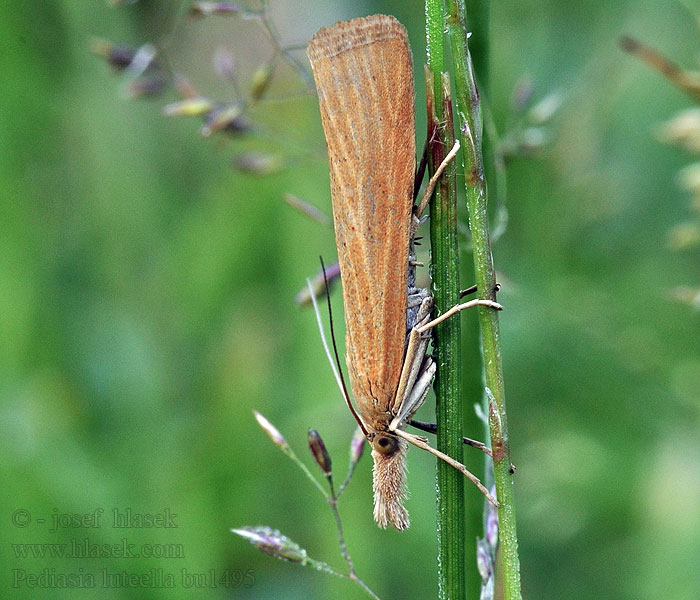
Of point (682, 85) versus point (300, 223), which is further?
point (300, 223)

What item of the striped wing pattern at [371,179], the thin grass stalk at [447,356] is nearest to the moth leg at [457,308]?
the thin grass stalk at [447,356]

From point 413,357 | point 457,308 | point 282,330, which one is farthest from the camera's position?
point 282,330

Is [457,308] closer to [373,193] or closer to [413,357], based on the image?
[413,357]

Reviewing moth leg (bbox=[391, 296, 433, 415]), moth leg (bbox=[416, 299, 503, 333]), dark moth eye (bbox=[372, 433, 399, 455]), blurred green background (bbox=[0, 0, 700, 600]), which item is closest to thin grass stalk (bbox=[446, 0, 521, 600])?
moth leg (bbox=[416, 299, 503, 333])

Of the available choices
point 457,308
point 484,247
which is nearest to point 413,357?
point 457,308

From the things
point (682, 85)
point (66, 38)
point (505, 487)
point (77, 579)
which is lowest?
point (77, 579)

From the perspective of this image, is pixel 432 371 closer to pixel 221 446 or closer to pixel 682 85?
pixel 682 85

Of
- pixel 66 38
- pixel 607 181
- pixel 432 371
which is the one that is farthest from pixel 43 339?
pixel 607 181

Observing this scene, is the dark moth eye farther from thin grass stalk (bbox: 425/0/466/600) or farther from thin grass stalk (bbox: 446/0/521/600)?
thin grass stalk (bbox: 446/0/521/600)
